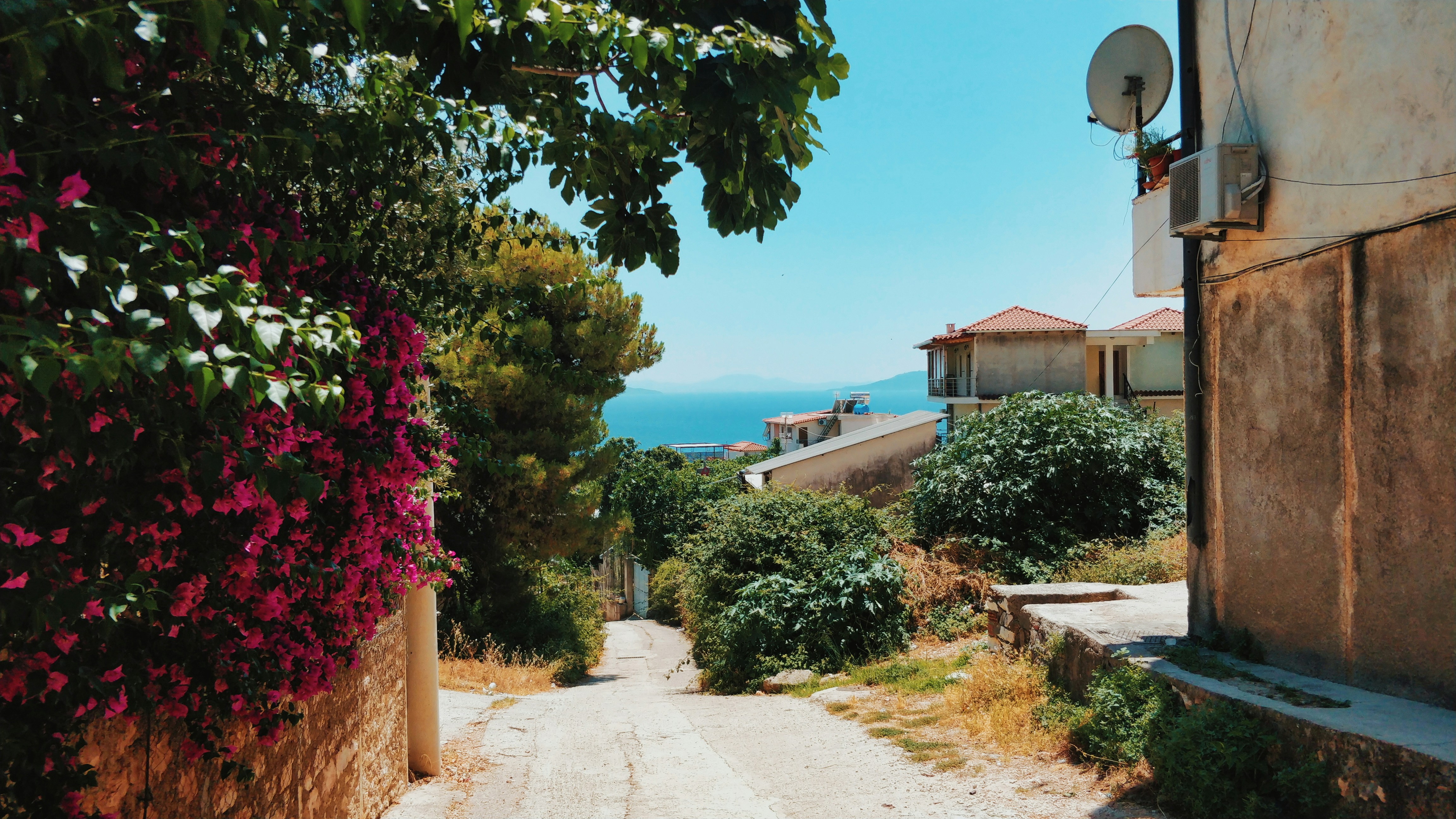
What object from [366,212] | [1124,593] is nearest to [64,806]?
[366,212]

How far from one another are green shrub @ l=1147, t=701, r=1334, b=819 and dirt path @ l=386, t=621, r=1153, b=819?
1.01 ft

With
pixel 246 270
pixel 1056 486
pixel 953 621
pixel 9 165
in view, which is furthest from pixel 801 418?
pixel 9 165

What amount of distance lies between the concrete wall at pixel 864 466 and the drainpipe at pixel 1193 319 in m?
18.6

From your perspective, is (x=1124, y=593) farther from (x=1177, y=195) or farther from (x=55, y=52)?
(x=55, y=52)

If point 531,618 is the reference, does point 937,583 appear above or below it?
above

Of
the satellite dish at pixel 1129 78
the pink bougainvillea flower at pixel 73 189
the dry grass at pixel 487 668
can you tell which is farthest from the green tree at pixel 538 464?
the pink bougainvillea flower at pixel 73 189

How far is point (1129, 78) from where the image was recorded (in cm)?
834

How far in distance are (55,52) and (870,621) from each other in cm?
1145

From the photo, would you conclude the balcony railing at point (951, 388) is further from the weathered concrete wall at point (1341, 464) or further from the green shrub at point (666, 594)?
the weathered concrete wall at point (1341, 464)

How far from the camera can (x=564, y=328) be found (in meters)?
17.3

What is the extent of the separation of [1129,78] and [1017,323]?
91.8ft

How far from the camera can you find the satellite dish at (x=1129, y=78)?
816 centimetres

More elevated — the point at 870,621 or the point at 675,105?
the point at 675,105

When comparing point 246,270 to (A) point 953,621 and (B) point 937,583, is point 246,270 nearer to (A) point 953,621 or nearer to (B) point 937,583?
(A) point 953,621
